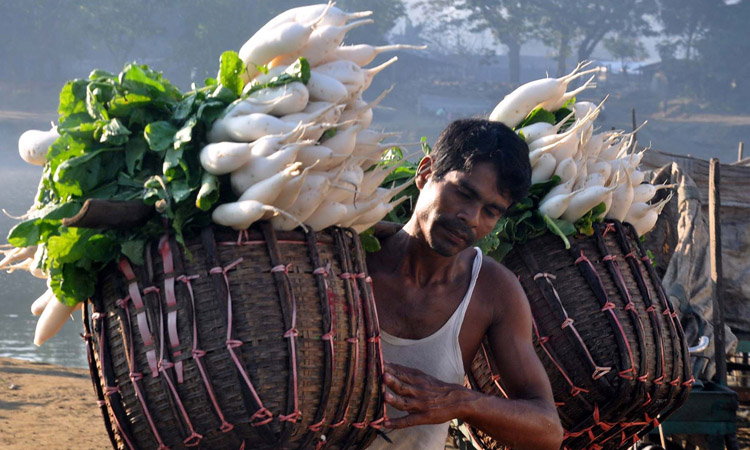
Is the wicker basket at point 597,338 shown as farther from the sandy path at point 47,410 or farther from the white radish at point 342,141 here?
the sandy path at point 47,410

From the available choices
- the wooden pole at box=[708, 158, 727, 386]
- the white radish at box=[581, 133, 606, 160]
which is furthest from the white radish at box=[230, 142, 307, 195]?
the wooden pole at box=[708, 158, 727, 386]

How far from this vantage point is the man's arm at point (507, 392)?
1.92 metres

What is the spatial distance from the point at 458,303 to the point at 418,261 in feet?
0.49

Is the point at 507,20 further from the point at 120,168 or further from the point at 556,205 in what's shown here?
the point at 120,168

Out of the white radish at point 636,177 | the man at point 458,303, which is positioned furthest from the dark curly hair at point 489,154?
the white radish at point 636,177

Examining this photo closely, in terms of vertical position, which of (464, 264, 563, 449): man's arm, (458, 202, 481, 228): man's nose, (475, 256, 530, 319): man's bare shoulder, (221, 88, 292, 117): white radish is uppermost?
(221, 88, 292, 117): white radish

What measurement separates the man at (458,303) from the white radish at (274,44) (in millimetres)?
459

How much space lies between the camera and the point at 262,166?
5.68 ft

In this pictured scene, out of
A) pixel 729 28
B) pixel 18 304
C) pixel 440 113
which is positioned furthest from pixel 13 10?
pixel 729 28

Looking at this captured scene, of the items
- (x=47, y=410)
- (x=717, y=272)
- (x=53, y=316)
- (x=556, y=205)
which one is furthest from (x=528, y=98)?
(x=47, y=410)

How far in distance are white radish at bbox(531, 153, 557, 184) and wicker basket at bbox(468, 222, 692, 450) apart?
0.19 m

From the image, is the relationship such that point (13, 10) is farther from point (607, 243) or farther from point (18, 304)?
point (607, 243)

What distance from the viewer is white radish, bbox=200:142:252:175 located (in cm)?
170

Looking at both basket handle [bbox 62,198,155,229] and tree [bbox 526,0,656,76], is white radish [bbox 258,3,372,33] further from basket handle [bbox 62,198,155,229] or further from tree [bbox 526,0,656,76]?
tree [bbox 526,0,656,76]
